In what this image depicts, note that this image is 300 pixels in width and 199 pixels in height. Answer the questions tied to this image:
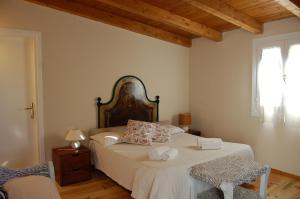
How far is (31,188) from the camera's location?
1801mm

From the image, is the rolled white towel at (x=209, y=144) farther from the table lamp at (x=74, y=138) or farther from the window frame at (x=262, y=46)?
the table lamp at (x=74, y=138)

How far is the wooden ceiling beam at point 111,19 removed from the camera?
3.55 metres

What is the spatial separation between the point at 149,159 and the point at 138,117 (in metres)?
1.71

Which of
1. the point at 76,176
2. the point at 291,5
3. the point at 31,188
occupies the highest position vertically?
the point at 291,5

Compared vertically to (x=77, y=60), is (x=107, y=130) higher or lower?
lower

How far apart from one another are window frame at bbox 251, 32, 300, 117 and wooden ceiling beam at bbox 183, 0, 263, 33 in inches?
7.9

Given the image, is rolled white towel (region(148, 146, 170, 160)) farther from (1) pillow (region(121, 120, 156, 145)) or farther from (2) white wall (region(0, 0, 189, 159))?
(2) white wall (region(0, 0, 189, 159))

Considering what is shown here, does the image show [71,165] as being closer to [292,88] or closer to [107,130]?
[107,130]

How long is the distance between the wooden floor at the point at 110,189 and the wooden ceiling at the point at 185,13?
220 cm

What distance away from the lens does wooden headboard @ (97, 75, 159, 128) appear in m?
4.07

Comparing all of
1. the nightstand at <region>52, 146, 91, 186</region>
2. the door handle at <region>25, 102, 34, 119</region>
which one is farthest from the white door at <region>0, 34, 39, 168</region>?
the nightstand at <region>52, 146, 91, 186</region>

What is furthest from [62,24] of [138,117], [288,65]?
[288,65]

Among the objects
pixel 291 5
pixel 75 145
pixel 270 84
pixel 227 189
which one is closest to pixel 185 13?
pixel 291 5

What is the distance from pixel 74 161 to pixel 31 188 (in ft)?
5.01
